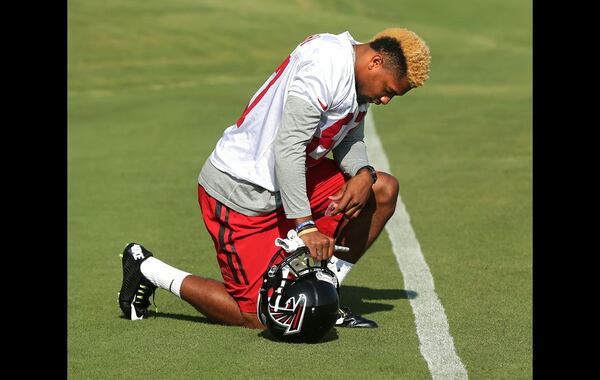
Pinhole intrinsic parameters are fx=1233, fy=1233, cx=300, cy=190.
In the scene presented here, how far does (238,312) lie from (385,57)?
1.78m

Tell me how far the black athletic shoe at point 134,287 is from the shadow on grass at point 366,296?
1.31 m

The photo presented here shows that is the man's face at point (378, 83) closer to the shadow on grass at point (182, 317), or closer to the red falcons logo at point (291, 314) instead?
the red falcons logo at point (291, 314)

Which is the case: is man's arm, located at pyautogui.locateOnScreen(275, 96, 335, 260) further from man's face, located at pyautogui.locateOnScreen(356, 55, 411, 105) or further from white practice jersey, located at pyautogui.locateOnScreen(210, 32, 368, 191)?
man's face, located at pyautogui.locateOnScreen(356, 55, 411, 105)

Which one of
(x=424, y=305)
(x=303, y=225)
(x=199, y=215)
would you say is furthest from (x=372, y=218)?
(x=199, y=215)

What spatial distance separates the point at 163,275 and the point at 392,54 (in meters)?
2.06

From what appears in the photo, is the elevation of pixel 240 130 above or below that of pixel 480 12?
above

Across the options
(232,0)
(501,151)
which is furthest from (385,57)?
(232,0)

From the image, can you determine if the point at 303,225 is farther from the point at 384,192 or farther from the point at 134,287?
the point at 134,287

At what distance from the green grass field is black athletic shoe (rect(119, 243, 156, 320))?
0.13m

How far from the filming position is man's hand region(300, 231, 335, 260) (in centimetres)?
686

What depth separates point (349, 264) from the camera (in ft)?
25.7

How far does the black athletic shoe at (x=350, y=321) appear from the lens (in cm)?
736

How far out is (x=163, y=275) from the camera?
25.5ft
